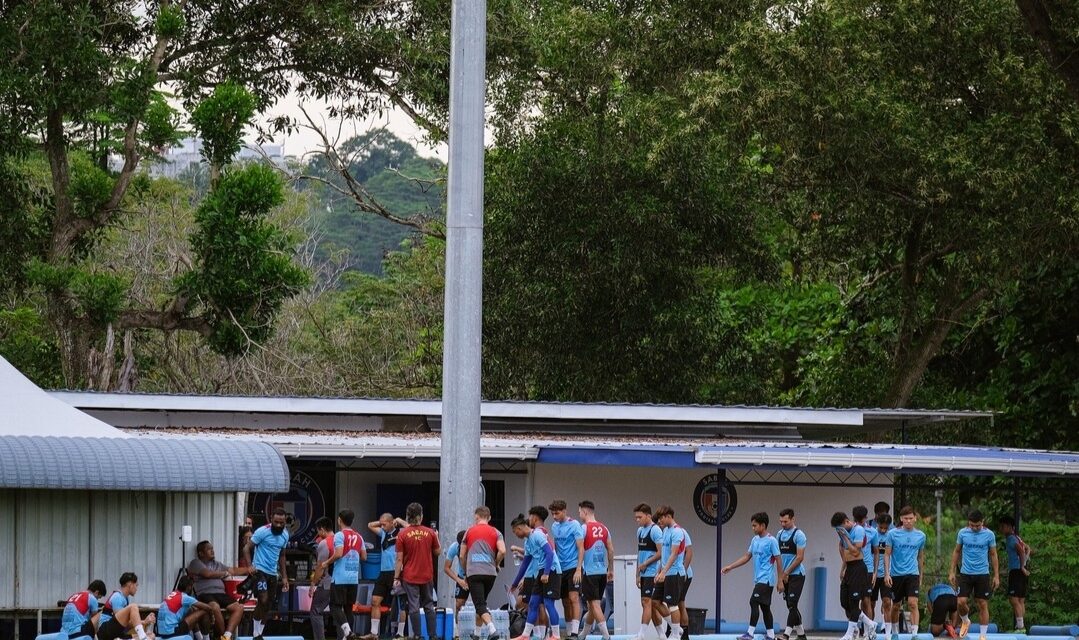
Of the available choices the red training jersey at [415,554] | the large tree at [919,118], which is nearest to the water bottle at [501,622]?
the red training jersey at [415,554]

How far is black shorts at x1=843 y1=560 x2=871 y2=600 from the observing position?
61.9ft

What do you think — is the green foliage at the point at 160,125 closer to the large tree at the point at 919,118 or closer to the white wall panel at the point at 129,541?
the large tree at the point at 919,118

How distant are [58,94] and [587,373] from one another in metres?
12.2

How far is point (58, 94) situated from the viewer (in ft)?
95.1

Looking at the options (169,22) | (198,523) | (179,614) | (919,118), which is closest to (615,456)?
(198,523)

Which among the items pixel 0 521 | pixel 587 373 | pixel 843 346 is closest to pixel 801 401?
pixel 843 346

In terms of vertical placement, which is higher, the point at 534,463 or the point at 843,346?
the point at 843,346

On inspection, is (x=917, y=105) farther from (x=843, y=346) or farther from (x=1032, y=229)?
(x=843, y=346)

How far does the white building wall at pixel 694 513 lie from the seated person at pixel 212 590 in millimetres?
6790

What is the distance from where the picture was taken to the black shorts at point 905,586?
19.1 meters

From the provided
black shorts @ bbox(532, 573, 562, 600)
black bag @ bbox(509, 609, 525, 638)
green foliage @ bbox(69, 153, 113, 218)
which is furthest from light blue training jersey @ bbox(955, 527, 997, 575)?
green foliage @ bbox(69, 153, 113, 218)

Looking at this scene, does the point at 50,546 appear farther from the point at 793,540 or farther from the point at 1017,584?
the point at 1017,584

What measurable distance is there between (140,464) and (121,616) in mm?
2195

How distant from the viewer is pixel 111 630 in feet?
52.4
